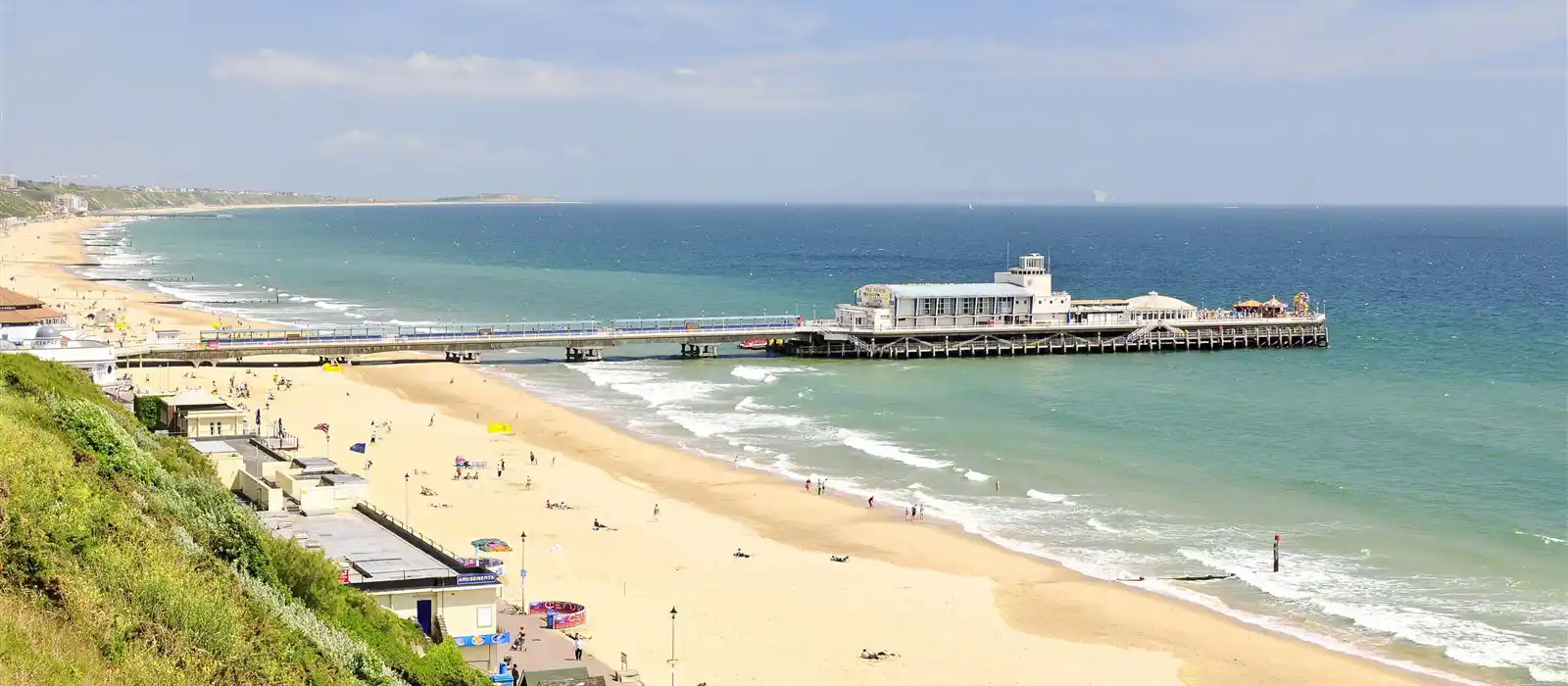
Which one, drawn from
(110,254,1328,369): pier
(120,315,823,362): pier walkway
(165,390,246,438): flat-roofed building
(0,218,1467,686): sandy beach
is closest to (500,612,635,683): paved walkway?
(0,218,1467,686): sandy beach

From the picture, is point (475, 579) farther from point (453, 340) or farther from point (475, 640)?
point (453, 340)

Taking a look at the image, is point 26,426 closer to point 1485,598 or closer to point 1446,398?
point 1485,598

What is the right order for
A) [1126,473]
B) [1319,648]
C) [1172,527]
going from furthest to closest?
[1126,473] < [1172,527] < [1319,648]

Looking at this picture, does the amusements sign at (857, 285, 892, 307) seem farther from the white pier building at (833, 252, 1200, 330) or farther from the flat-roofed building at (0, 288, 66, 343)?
the flat-roofed building at (0, 288, 66, 343)

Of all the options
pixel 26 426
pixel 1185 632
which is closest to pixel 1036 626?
pixel 1185 632

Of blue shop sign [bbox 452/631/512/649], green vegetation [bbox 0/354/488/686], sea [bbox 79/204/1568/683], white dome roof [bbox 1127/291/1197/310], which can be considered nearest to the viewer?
green vegetation [bbox 0/354/488/686]

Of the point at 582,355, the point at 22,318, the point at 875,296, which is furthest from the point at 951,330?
the point at 22,318
